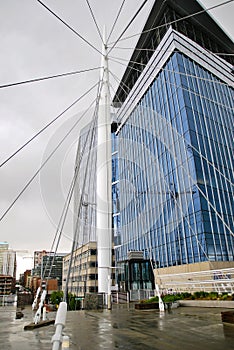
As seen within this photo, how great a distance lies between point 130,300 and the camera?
23.7m

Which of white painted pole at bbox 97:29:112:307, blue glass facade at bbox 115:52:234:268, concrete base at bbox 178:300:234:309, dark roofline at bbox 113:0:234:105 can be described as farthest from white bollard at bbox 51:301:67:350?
dark roofline at bbox 113:0:234:105

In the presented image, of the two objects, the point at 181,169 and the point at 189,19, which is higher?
the point at 189,19

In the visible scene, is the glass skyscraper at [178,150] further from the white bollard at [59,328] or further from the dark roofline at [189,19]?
the white bollard at [59,328]

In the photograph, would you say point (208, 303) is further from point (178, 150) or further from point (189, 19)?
point (189, 19)

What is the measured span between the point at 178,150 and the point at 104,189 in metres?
19.7

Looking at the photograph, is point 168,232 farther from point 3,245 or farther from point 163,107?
point 3,245

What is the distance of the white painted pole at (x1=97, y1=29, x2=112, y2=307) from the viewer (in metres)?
13.8

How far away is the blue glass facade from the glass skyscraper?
11 cm

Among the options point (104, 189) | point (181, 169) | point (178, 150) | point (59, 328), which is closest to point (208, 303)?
point (104, 189)

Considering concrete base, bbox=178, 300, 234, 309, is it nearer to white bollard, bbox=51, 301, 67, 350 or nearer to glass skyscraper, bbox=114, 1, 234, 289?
glass skyscraper, bbox=114, 1, 234, 289

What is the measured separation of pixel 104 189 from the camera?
47.7ft

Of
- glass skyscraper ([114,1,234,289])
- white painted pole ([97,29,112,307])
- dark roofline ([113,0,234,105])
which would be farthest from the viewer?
dark roofline ([113,0,234,105])

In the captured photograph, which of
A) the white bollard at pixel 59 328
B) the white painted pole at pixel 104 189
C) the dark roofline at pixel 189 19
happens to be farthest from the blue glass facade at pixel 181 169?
the white bollard at pixel 59 328

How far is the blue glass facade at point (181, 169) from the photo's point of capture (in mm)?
28531
